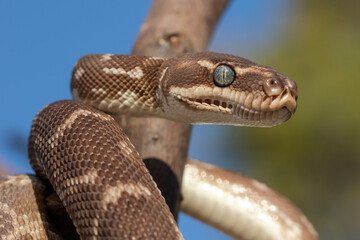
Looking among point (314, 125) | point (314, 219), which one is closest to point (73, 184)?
point (314, 219)

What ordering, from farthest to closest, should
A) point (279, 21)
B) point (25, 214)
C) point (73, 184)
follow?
point (279, 21), point (25, 214), point (73, 184)

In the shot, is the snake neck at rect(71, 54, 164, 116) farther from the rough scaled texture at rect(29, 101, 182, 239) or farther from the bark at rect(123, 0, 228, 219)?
the bark at rect(123, 0, 228, 219)

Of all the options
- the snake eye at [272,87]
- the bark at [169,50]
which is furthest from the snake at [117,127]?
the bark at [169,50]

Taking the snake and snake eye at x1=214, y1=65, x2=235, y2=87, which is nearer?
the snake

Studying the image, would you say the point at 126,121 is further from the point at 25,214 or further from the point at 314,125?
the point at 314,125

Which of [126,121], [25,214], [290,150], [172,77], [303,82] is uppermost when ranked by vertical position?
[172,77]

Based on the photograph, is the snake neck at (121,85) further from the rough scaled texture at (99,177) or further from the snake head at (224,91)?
the rough scaled texture at (99,177)

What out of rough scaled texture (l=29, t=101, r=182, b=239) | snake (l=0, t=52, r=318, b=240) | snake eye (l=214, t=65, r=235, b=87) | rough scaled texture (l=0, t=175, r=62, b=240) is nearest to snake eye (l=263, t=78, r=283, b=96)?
snake (l=0, t=52, r=318, b=240)

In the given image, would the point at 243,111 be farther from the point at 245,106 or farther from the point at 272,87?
the point at 272,87
